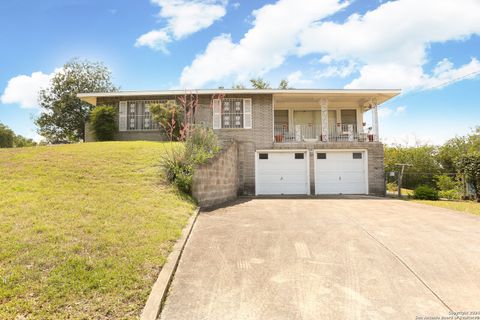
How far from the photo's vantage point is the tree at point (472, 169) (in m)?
13.1

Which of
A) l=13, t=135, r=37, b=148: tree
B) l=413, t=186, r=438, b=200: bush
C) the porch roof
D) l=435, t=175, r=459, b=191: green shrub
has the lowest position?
l=413, t=186, r=438, b=200: bush

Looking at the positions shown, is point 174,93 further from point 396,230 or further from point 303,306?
point 303,306

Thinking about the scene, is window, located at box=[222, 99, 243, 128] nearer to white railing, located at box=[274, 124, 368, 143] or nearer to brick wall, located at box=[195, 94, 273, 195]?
brick wall, located at box=[195, 94, 273, 195]

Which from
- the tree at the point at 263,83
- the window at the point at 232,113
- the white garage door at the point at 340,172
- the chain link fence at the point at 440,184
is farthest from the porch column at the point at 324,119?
the tree at the point at 263,83

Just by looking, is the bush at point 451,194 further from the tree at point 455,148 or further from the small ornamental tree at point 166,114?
the small ornamental tree at point 166,114

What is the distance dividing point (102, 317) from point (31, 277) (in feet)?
3.99

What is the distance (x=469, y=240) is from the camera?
5.83 m

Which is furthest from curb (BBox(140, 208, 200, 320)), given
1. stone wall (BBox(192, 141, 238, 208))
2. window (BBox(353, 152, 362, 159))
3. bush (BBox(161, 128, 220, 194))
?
window (BBox(353, 152, 362, 159))

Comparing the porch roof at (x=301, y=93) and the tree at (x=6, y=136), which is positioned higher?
the tree at (x=6, y=136)

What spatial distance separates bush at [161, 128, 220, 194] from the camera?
848 cm

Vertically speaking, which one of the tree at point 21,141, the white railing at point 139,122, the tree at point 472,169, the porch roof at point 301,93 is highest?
the tree at point 21,141

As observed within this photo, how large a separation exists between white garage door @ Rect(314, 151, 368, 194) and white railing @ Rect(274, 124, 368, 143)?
145cm

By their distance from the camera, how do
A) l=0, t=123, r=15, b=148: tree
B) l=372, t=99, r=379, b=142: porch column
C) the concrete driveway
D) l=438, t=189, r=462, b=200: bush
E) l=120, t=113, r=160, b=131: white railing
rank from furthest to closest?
l=0, t=123, r=15, b=148: tree → l=120, t=113, r=160, b=131: white railing → l=372, t=99, r=379, b=142: porch column → l=438, t=189, r=462, b=200: bush → the concrete driveway

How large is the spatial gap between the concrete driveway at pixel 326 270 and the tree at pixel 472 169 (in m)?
7.58
